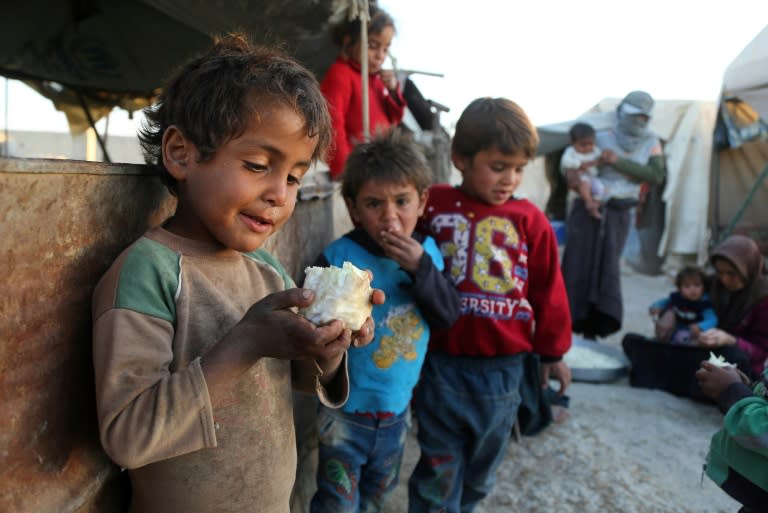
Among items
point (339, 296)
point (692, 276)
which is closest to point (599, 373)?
point (692, 276)

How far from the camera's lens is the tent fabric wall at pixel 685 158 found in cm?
1121

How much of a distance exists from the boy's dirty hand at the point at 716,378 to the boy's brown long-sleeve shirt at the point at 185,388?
146cm

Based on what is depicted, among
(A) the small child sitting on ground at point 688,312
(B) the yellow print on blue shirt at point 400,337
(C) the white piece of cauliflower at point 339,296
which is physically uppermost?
(C) the white piece of cauliflower at point 339,296

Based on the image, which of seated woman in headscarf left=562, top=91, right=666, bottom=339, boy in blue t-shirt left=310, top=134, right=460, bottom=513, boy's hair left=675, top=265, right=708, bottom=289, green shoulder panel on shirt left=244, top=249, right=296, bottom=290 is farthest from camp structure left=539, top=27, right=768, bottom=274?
green shoulder panel on shirt left=244, top=249, right=296, bottom=290

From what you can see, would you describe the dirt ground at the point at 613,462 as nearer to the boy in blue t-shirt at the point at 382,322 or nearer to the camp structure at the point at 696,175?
the boy in blue t-shirt at the point at 382,322

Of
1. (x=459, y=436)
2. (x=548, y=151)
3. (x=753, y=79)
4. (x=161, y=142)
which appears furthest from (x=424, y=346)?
(x=548, y=151)

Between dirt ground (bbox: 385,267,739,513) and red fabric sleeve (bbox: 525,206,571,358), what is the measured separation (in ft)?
3.31

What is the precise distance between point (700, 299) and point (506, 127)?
11.6 feet

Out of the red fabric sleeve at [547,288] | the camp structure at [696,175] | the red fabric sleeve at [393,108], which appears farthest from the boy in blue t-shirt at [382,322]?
the camp structure at [696,175]

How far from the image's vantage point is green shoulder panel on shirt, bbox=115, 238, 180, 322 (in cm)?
106

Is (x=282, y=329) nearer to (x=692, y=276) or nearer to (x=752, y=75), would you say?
(x=692, y=276)

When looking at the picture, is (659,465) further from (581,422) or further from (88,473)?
(88,473)

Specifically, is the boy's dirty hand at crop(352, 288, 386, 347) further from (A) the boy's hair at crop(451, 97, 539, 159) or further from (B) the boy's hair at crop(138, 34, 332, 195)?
(A) the boy's hair at crop(451, 97, 539, 159)

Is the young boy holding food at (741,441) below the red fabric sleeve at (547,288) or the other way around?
below
